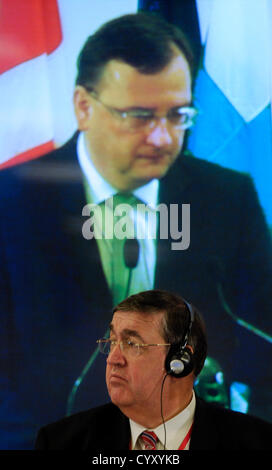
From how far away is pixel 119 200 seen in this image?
3277mm

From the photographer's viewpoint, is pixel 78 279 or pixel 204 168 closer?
pixel 78 279

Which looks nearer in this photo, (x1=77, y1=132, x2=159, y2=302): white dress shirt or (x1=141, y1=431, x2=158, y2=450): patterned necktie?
(x1=141, y1=431, x2=158, y2=450): patterned necktie

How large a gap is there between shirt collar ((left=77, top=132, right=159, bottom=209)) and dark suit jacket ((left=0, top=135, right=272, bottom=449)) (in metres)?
0.04

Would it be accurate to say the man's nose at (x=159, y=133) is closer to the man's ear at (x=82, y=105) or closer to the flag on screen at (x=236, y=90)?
the flag on screen at (x=236, y=90)

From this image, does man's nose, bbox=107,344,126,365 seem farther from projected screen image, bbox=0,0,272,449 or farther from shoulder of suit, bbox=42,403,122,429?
projected screen image, bbox=0,0,272,449

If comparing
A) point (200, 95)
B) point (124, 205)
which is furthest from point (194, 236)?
point (200, 95)

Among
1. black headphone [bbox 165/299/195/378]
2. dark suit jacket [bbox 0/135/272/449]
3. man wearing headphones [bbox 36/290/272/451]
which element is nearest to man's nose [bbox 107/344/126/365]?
man wearing headphones [bbox 36/290/272/451]

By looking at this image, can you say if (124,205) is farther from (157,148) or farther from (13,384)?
(13,384)

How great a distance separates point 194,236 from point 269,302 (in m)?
0.48

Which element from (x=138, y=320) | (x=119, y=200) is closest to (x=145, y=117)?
(x=119, y=200)

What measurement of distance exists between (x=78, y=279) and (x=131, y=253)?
0.28 metres

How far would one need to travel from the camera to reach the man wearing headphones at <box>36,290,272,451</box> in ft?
5.63

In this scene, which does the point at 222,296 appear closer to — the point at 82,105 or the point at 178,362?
the point at 82,105
